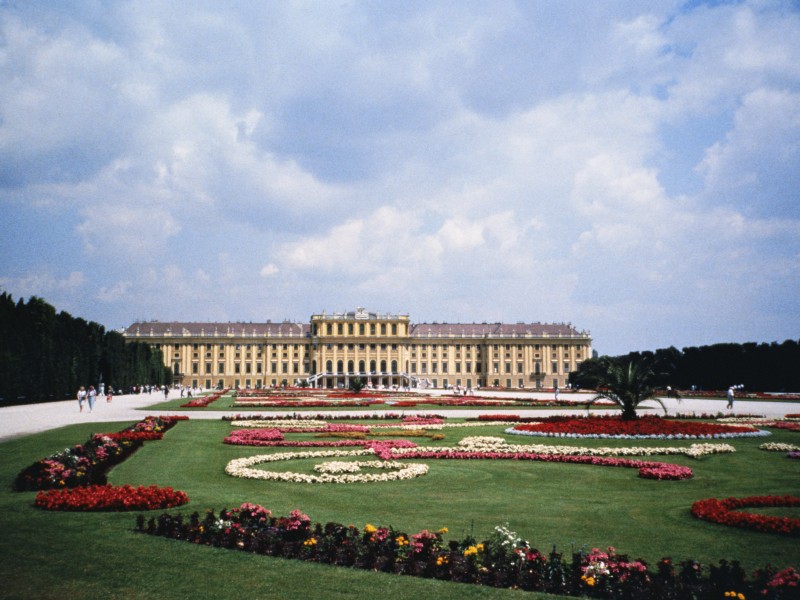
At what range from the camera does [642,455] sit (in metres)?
13.4

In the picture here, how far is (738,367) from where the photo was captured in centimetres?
5525

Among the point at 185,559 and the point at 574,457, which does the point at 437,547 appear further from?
the point at 574,457

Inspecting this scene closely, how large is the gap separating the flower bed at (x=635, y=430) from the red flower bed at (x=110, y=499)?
10.8 metres

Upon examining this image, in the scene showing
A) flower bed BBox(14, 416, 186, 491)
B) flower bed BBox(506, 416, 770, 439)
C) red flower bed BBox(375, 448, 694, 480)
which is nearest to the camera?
flower bed BBox(14, 416, 186, 491)

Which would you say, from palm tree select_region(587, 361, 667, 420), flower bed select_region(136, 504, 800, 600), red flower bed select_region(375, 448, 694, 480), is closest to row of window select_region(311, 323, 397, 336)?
palm tree select_region(587, 361, 667, 420)

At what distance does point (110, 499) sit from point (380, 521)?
3.41 m

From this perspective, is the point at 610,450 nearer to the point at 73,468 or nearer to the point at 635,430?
the point at 635,430

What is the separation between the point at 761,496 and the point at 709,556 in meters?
2.94

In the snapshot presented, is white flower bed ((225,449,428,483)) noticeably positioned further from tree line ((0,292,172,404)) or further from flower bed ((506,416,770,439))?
tree line ((0,292,172,404))

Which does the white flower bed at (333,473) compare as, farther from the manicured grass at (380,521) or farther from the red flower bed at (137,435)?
the red flower bed at (137,435)

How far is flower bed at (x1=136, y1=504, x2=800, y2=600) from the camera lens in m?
4.71

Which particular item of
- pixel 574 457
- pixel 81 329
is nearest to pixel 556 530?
pixel 574 457

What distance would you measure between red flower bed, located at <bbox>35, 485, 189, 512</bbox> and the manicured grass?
19 centimetres

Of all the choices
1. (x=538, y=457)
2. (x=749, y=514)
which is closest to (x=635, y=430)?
(x=538, y=457)
